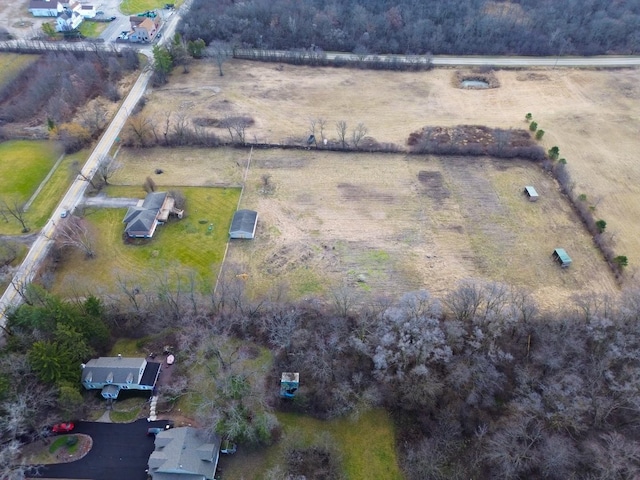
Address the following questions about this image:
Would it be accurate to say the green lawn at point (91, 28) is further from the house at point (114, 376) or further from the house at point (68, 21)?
the house at point (114, 376)

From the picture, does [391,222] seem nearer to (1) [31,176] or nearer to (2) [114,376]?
(2) [114,376]

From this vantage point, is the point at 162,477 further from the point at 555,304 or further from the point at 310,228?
the point at 555,304

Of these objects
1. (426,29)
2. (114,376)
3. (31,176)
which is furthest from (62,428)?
(426,29)

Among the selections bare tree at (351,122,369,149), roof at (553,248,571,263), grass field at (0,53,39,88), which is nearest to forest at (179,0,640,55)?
bare tree at (351,122,369,149)

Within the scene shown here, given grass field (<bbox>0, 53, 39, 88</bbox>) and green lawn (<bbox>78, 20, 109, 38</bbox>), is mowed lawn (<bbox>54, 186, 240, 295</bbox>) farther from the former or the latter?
green lawn (<bbox>78, 20, 109, 38</bbox>)

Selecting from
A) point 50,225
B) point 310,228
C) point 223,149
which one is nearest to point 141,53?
point 223,149
